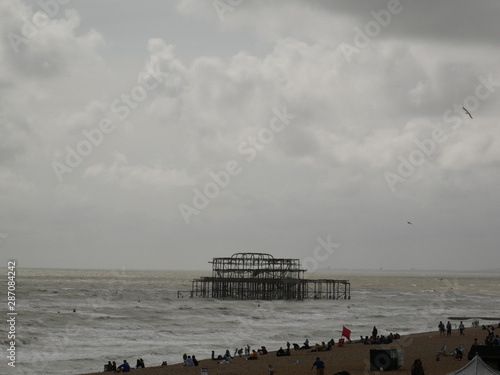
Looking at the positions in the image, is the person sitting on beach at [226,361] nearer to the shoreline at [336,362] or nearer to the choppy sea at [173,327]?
the shoreline at [336,362]

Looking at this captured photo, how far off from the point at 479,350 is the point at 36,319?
43.7m

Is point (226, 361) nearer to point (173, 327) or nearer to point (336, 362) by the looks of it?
point (336, 362)

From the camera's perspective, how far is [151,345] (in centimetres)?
4091

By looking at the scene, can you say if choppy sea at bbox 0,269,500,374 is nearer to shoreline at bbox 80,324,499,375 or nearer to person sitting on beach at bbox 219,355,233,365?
person sitting on beach at bbox 219,355,233,365

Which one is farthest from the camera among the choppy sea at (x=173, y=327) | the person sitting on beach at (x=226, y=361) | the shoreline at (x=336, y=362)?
the choppy sea at (x=173, y=327)

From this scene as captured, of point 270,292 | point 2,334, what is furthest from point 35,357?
point 270,292

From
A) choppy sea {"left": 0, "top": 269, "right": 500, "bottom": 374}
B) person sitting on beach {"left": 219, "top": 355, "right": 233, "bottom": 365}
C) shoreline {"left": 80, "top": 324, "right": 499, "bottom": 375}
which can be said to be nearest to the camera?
shoreline {"left": 80, "top": 324, "right": 499, "bottom": 375}

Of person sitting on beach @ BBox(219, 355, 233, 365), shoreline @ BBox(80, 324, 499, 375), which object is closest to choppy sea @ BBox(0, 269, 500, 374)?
person sitting on beach @ BBox(219, 355, 233, 365)

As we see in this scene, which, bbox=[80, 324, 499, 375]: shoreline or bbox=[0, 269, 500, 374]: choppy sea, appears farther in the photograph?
bbox=[0, 269, 500, 374]: choppy sea

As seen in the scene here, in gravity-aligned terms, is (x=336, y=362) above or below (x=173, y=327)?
above

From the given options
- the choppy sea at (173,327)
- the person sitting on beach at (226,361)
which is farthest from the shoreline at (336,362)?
the choppy sea at (173,327)

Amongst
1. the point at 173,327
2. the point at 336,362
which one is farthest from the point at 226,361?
the point at 173,327

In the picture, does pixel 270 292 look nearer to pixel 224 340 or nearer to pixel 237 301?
pixel 237 301

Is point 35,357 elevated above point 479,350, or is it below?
below
